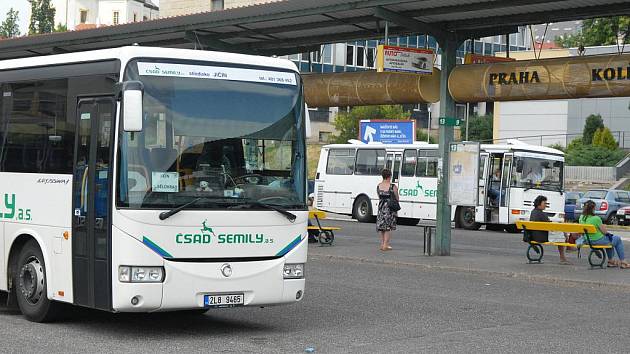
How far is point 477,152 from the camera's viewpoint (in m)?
22.0

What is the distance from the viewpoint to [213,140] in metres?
11.3

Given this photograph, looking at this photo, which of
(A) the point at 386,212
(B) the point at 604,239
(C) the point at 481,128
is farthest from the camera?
(C) the point at 481,128

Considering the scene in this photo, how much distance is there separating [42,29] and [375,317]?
119 meters

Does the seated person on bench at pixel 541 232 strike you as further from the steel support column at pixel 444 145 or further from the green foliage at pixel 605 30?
the green foliage at pixel 605 30

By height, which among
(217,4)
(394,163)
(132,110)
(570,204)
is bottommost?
(570,204)

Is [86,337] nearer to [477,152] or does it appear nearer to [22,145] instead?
[22,145]

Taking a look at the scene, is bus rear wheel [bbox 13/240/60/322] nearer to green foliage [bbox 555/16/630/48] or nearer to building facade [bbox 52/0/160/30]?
green foliage [bbox 555/16/630/48]

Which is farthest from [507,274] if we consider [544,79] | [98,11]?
[98,11]

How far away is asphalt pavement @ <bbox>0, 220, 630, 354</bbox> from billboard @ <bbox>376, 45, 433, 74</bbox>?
13.6 ft

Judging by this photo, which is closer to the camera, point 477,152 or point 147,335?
point 147,335

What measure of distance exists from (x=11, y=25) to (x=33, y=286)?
14055 cm

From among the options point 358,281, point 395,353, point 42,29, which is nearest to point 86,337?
point 395,353

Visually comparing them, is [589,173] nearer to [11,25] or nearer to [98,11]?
[98,11]

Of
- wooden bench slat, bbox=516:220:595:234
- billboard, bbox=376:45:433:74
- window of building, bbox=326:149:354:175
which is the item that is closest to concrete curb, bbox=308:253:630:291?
wooden bench slat, bbox=516:220:595:234
